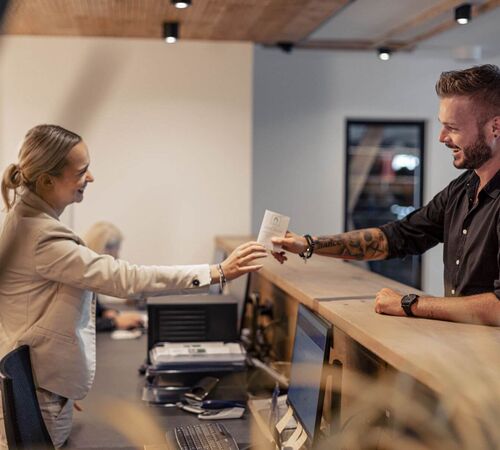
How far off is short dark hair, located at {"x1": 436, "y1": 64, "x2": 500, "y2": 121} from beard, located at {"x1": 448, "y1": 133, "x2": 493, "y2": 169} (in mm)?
59

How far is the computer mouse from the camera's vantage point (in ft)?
6.95

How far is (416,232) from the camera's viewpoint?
84.4 inches

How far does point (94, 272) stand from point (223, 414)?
0.68 m

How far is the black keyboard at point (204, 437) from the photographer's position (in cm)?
177

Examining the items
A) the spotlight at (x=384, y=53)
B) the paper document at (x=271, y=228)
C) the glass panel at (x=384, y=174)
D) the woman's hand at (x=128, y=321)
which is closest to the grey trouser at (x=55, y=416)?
the paper document at (x=271, y=228)

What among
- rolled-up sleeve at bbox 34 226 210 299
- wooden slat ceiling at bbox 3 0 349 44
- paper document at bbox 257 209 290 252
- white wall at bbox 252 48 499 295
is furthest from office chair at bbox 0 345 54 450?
white wall at bbox 252 48 499 295

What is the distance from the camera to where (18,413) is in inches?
57.4

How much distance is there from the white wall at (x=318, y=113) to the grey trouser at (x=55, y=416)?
399 centimetres

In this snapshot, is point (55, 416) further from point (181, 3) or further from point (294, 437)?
point (181, 3)

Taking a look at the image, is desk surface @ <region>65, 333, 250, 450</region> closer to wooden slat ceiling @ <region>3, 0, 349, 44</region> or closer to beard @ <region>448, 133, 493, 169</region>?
beard @ <region>448, 133, 493, 169</region>

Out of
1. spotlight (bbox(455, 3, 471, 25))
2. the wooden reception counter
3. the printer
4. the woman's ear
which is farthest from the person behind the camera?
spotlight (bbox(455, 3, 471, 25))

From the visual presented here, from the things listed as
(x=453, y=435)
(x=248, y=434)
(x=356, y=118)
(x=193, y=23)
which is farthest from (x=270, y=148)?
(x=453, y=435)

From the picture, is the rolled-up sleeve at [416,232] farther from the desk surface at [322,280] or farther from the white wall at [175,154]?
the white wall at [175,154]

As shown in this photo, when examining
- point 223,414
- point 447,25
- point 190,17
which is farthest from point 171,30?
point 223,414
